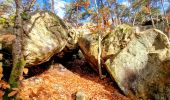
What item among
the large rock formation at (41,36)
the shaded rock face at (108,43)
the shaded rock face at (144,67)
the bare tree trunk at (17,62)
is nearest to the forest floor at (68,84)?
the shaded rock face at (144,67)

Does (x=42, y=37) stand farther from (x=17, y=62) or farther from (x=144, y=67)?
(x=144, y=67)

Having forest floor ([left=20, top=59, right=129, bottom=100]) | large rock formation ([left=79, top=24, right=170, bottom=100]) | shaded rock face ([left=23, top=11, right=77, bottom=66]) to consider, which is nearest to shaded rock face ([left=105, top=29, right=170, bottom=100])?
large rock formation ([left=79, top=24, right=170, bottom=100])

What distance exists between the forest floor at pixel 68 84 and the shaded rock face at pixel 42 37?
1.01m

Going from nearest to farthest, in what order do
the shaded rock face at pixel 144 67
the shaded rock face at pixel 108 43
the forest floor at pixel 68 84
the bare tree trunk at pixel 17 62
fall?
the bare tree trunk at pixel 17 62, the forest floor at pixel 68 84, the shaded rock face at pixel 144 67, the shaded rock face at pixel 108 43

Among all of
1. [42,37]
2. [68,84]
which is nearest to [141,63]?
[68,84]

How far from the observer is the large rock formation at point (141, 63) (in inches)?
423

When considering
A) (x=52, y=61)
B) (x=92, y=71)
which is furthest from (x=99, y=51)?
(x=52, y=61)

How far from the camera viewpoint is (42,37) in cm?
1115

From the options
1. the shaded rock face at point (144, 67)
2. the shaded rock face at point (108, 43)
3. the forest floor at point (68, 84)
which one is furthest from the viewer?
the shaded rock face at point (108, 43)

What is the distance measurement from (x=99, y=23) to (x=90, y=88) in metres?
4.47

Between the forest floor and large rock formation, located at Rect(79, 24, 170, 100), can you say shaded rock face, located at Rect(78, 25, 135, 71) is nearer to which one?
large rock formation, located at Rect(79, 24, 170, 100)

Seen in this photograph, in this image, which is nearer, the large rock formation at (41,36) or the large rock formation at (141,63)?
the large rock formation at (41,36)

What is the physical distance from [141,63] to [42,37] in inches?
196

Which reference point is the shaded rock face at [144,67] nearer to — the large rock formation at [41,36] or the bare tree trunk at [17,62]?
the large rock formation at [41,36]
